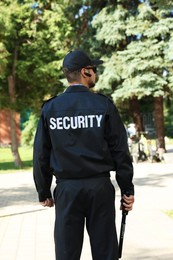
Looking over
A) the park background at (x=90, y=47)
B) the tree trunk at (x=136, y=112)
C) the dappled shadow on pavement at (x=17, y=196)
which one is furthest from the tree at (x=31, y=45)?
the dappled shadow on pavement at (x=17, y=196)

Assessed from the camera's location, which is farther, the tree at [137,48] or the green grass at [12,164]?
the tree at [137,48]

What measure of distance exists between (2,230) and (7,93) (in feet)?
48.7

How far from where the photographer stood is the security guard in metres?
3.28

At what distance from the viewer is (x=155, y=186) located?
39.0 feet

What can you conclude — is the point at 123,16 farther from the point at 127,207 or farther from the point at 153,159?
the point at 127,207

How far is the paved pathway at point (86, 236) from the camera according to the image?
568cm

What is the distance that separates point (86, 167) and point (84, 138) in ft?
0.67

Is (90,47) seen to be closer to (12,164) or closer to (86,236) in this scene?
(12,164)

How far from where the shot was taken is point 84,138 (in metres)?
3.30

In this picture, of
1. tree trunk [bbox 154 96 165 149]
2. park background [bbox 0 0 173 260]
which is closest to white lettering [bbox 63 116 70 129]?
park background [bbox 0 0 173 260]

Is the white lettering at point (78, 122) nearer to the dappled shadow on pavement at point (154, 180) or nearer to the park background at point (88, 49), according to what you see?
the dappled shadow on pavement at point (154, 180)

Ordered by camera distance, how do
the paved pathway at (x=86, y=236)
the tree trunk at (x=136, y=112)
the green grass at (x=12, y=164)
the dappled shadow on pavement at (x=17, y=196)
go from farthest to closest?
the tree trunk at (x=136, y=112)
the green grass at (x=12, y=164)
the dappled shadow on pavement at (x=17, y=196)
the paved pathway at (x=86, y=236)

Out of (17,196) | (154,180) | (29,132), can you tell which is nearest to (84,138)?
(17,196)

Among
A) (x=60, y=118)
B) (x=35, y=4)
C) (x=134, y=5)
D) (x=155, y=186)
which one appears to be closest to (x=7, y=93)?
(x=35, y=4)
